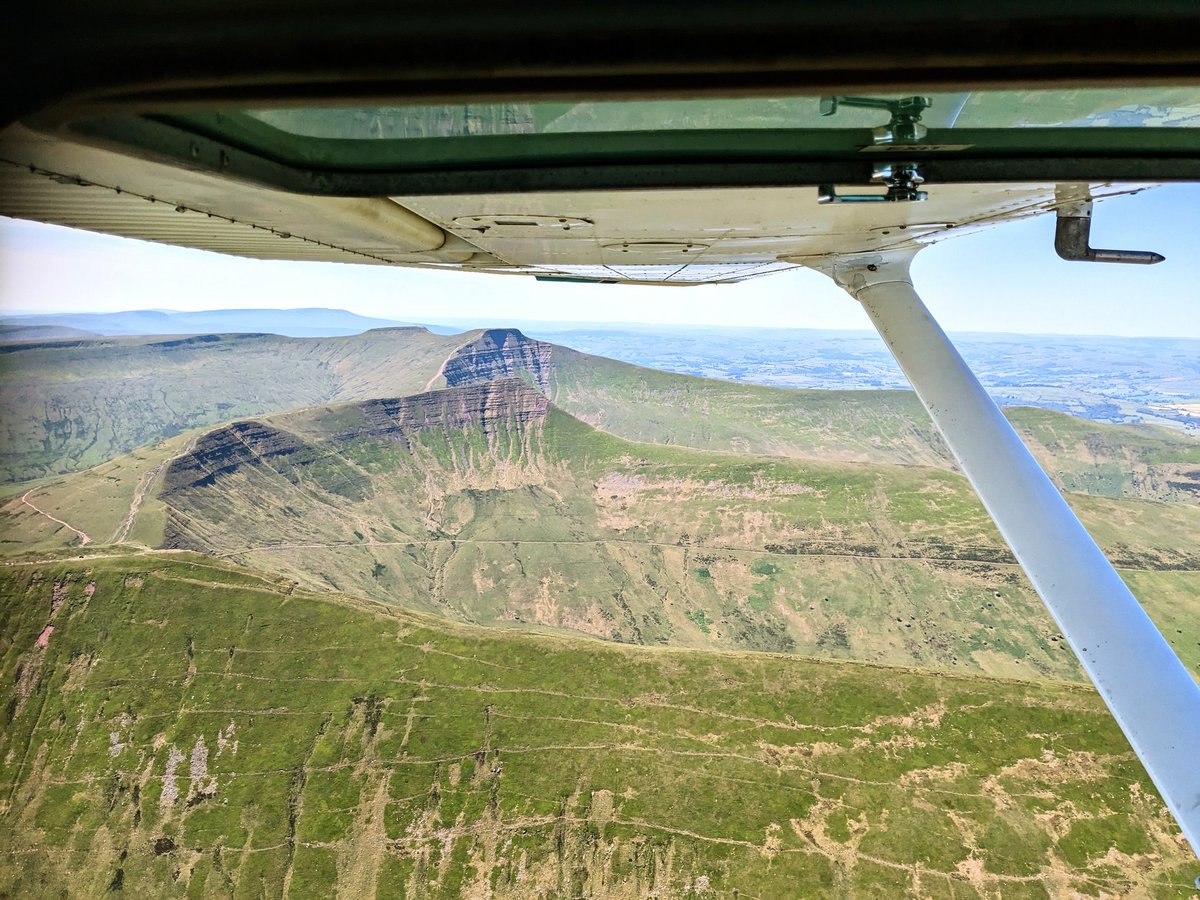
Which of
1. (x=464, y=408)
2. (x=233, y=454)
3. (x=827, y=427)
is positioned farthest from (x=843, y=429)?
(x=233, y=454)

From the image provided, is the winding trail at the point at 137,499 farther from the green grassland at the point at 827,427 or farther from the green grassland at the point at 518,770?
the green grassland at the point at 827,427

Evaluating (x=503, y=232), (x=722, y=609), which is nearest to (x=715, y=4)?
(x=503, y=232)

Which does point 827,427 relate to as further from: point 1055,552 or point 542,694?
point 1055,552

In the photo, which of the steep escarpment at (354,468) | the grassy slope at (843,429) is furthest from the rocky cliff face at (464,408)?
the grassy slope at (843,429)

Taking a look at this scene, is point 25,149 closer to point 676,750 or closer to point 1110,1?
point 1110,1

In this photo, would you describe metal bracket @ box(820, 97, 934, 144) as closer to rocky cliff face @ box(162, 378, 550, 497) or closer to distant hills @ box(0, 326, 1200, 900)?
distant hills @ box(0, 326, 1200, 900)

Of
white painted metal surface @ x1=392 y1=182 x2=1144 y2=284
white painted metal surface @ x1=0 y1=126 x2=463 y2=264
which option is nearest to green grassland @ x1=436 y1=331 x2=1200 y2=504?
white painted metal surface @ x1=392 y1=182 x2=1144 y2=284

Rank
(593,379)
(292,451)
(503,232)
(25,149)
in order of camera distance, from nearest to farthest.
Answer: (25,149)
(503,232)
(292,451)
(593,379)
